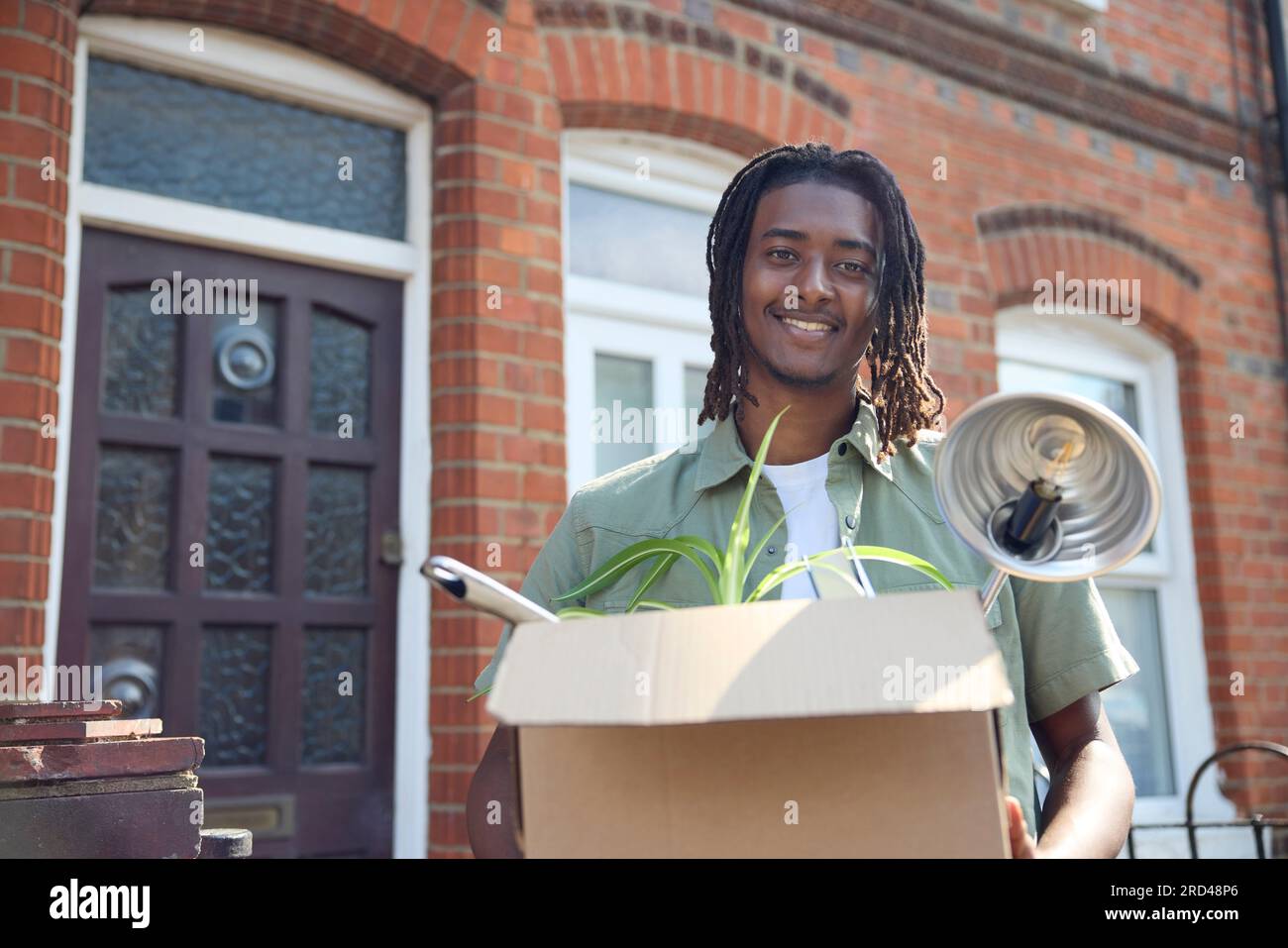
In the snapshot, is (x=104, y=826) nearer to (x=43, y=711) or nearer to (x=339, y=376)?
(x=43, y=711)

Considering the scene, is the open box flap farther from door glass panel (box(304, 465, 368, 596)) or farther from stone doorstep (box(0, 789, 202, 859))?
door glass panel (box(304, 465, 368, 596))

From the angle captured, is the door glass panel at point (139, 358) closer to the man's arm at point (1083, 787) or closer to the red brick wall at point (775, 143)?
the red brick wall at point (775, 143)

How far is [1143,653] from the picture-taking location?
5.63 meters

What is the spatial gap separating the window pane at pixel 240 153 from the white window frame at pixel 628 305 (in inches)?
24.2

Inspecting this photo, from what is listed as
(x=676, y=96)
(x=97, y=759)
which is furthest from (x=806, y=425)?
(x=676, y=96)

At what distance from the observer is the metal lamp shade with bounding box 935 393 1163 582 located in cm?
117

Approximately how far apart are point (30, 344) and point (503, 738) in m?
2.16

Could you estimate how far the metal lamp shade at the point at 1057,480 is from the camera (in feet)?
3.82

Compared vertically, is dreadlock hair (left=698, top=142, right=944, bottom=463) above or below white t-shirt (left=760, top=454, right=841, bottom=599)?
above

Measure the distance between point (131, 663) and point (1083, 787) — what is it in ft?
8.76

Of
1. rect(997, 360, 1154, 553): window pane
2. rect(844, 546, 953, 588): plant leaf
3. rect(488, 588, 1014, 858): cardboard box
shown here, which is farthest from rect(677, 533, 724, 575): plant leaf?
rect(997, 360, 1154, 553): window pane

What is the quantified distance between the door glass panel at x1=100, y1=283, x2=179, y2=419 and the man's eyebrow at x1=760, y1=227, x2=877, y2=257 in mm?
2280

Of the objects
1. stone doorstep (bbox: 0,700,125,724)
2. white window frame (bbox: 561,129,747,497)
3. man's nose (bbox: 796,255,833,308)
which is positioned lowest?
stone doorstep (bbox: 0,700,125,724)
